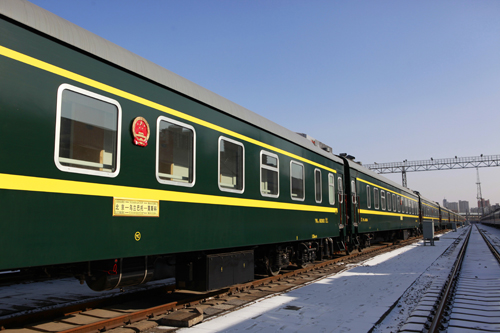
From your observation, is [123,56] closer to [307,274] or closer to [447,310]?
[447,310]

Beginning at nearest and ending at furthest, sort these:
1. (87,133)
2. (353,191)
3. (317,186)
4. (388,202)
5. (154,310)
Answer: (87,133)
(154,310)
(317,186)
(353,191)
(388,202)

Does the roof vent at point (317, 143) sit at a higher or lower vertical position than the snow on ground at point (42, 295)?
higher

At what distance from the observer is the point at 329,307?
6668mm

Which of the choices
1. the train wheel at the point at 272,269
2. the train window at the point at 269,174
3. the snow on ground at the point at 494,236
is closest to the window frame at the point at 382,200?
the snow on ground at the point at 494,236

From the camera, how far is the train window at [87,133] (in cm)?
411

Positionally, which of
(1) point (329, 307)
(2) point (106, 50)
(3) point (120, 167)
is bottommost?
(1) point (329, 307)

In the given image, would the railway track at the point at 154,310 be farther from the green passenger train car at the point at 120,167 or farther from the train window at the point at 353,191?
the train window at the point at 353,191

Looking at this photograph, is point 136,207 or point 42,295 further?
point 42,295

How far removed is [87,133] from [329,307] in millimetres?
4958

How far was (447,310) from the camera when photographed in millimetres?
6758

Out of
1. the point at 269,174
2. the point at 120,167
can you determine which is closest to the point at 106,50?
the point at 120,167

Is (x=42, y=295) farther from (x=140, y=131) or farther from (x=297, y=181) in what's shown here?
(x=297, y=181)

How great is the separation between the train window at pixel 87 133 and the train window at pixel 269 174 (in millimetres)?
3889

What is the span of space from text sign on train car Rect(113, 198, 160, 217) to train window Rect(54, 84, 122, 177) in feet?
1.22
